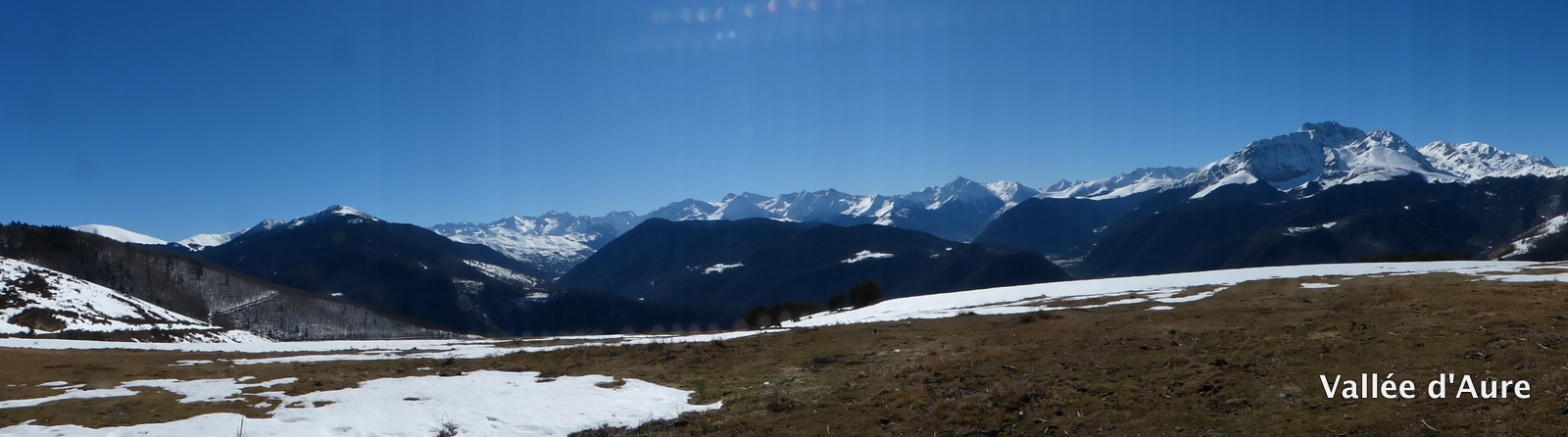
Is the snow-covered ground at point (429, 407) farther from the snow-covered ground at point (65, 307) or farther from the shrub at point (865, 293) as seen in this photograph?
the snow-covered ground at point (65, 307)

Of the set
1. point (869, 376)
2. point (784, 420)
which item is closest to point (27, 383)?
point (784, 420)

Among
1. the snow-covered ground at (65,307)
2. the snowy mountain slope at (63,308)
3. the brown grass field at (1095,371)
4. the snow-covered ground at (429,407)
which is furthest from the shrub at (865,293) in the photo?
the snow-covered ground at (65,307)

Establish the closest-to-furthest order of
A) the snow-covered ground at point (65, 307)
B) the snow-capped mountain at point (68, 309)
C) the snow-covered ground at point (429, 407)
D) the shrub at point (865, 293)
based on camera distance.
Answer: the snow-covered ground at point (429, 407) < the shrub at point (865, 293) < the snow-capped mountain at point (68, 309) < the snow-covered ground at point (65, 307)

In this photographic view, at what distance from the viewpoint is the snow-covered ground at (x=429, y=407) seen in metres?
17.2

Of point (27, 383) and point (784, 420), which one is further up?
point (27, 383)

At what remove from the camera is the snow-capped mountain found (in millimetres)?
102750

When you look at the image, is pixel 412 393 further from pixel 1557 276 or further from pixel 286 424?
pixel 1557 276

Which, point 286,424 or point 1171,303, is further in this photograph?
point 1171,303

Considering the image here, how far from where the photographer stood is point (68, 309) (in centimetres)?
11581

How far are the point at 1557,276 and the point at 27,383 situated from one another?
70044 mm

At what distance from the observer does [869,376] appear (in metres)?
23.0

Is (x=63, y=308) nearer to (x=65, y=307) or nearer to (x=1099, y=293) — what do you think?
(x=65, y=307)

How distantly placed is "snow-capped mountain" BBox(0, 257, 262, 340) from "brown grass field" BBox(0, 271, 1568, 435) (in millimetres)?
97710

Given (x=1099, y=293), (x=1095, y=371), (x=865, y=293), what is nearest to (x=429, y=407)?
(x=1095, y=371)
